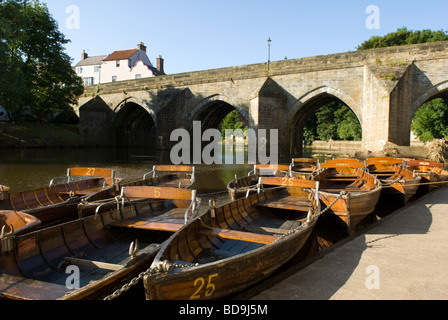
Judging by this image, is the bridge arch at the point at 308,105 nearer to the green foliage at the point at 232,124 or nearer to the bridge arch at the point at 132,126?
the bridge arch at the point at 132,126

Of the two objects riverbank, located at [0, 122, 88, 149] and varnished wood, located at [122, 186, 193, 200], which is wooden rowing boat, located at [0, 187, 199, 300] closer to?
varnished wood, located at [122, 186, 193, 200]

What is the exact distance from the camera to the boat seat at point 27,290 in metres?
2.91

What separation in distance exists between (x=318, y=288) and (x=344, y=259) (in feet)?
3.50

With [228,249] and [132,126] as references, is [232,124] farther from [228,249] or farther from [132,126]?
[228,249]

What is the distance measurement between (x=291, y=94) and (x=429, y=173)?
44.3 feet

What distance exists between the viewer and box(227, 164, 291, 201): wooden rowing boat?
8188 mm

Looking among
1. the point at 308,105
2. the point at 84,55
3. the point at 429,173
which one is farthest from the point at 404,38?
the point at 84,55

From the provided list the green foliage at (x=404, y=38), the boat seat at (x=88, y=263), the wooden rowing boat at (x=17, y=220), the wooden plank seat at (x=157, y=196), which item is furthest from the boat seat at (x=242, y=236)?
the green foliage at (x=404, y=38)

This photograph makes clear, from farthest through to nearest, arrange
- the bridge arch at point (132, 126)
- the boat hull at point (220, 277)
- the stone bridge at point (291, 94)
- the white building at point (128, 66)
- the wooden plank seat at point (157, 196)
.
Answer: the white building at point (128, 66), the bridge arch at point (132, 126), the stone bridge at point (291, 94), the wooden plank seat at point (157, 196), the boat hull at point (220, 277)

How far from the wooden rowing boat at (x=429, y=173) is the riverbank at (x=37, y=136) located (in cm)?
2750

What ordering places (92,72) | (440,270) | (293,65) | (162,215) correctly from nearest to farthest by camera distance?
(440,270), (162,215), (293,65), (92,72)
